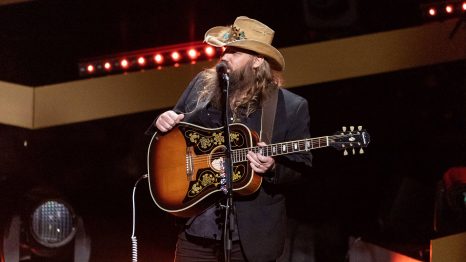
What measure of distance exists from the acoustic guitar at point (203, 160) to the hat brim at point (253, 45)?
1.48 feet

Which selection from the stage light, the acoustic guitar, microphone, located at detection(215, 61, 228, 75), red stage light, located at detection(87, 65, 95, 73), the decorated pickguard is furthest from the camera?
red stage light, located at detection(87, 65, 95, 73)

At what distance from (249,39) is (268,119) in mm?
487

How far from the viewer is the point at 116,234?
688 centimetres

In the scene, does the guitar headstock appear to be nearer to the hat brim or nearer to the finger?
the finger

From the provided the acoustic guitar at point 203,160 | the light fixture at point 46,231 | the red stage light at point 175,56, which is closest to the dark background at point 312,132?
the light fixture at point 46,231

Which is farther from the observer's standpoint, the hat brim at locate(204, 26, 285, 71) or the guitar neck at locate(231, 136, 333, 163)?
the hat brim at locate(204, 26, 285, 71)

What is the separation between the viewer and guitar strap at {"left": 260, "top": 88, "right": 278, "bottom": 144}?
4.32 meters

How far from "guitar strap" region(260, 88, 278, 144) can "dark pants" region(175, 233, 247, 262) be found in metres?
0.57

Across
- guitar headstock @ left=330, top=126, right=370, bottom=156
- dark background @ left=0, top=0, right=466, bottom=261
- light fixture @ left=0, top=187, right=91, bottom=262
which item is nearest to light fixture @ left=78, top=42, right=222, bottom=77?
dark background @ left=0, top=0, right=466, bottom=261

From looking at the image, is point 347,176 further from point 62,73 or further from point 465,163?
point 62,73

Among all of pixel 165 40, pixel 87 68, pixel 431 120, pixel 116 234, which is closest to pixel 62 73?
pixel 87 68

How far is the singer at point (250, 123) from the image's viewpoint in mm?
4215

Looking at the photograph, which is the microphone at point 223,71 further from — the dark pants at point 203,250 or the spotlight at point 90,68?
the spotlight at point 90,68

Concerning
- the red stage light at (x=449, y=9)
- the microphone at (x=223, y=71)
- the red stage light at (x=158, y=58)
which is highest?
the red stage light at (x=449, y=9)
